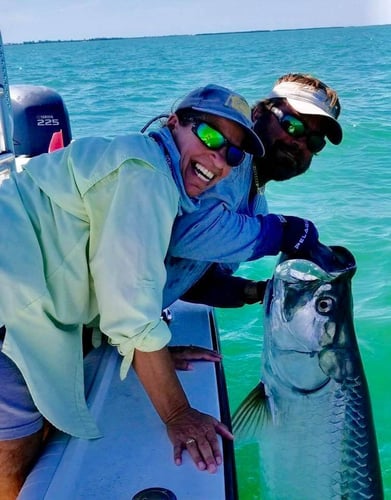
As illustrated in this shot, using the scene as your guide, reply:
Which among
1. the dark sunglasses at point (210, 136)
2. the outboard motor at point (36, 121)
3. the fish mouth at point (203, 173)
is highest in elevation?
the dark sunglasses at point (210, 136)

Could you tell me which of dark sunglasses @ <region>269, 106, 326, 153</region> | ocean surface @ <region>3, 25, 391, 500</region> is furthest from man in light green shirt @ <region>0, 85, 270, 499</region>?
ocean surface @ <region>3, 25, 391, 500</region>

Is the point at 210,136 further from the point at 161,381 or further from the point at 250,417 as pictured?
the point at 250,417

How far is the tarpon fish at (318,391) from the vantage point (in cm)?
230

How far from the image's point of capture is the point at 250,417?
2404mm

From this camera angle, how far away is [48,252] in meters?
1.83

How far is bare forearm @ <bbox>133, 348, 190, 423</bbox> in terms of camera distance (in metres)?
1.91

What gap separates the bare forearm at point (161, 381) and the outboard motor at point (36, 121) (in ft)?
10.5

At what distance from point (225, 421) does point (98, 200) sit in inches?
33.0

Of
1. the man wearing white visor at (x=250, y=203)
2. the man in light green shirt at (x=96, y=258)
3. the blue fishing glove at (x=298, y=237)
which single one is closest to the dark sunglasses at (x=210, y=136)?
the man in light green shirt at (x=96, y=258)

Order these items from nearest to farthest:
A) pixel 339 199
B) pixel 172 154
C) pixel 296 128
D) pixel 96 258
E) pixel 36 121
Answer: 1. pixel 96 258
2. pixel 172 154
3. pixel 296 128
4. pixel 36 121
5. pixel 339 199

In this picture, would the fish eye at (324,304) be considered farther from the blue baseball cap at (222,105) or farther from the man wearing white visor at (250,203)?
the blue baseball cap at (222,105)

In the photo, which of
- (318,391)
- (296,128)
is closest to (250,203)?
(296,128)

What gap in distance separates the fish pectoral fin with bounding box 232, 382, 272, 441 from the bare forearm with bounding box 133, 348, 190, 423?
444 millimetres

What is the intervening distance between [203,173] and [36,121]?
311 cm
